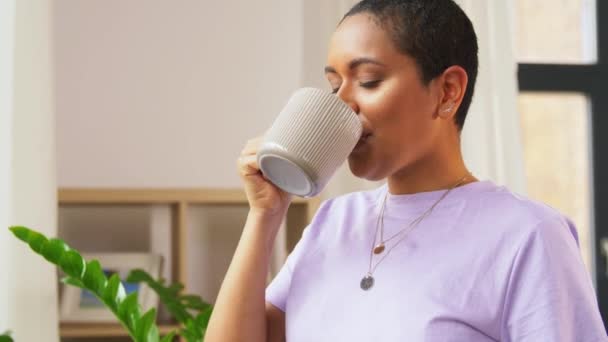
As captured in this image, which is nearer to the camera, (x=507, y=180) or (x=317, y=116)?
(x=317, y=116)

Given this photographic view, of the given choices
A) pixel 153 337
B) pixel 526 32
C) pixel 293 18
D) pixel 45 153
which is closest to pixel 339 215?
pixel 153 337

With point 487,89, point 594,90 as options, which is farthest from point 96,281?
point 594,90

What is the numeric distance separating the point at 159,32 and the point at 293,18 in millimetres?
366

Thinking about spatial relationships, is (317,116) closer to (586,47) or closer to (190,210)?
(190,210)

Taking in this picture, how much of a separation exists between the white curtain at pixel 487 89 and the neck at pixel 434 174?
4.94 ft

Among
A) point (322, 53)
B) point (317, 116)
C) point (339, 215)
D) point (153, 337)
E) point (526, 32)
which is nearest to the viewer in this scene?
point (317, 116)

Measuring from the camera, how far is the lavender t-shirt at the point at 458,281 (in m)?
0.86

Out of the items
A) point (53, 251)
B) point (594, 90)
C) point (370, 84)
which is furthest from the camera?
point (594, 90)

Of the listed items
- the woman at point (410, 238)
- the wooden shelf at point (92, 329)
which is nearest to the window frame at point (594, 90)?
the wooden shelf at point (92, 329)

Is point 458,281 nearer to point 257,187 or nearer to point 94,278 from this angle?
point 257,187

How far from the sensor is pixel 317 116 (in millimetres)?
941

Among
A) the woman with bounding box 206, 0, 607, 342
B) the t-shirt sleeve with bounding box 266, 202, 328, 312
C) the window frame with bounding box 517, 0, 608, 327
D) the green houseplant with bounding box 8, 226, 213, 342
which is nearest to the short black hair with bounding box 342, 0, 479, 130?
the woman with bounding box 206, 0, 607, 342

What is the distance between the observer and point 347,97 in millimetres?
964

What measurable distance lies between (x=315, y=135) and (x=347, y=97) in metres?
0.05
